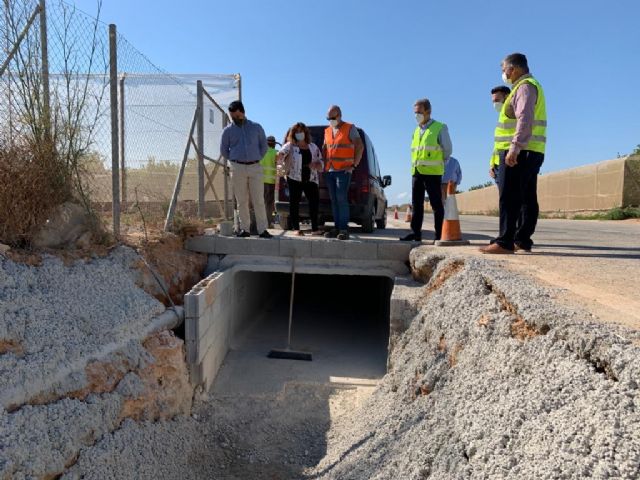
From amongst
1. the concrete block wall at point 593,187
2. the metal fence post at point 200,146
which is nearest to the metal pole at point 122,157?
the metal fence post at point 200,146

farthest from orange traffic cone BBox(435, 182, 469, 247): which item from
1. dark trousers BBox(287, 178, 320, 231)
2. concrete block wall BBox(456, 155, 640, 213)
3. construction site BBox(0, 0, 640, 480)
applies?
concrete block wall BBox(456, 155, 640, 213)

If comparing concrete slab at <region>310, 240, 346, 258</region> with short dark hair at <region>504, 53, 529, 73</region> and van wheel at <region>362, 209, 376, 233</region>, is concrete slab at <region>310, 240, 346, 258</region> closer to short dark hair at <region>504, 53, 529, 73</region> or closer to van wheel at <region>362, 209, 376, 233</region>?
van wheel at <region>362, 209, 376, 233</region>

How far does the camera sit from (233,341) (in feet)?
20.6

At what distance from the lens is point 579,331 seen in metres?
1.94

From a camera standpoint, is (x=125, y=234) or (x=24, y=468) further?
(x=125, y=234)

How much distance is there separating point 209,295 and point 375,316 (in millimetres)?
4051

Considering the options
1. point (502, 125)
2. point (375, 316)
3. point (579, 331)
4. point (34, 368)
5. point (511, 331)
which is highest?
point (502, 125)

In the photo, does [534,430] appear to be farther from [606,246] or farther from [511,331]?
[606,246]

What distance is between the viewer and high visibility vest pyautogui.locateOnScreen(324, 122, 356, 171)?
6016 mm

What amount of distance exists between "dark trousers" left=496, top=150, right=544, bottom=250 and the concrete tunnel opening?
7.18 ft

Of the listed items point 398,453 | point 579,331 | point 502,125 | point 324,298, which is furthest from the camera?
point 324,298

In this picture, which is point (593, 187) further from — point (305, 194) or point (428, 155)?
point (305, 194)

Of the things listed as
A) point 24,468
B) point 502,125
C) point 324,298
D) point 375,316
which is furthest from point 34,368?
point 324,298

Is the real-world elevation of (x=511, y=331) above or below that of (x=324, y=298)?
above
